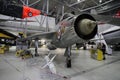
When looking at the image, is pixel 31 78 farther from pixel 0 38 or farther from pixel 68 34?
pixel 0 38

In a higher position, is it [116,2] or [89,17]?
[116,2]

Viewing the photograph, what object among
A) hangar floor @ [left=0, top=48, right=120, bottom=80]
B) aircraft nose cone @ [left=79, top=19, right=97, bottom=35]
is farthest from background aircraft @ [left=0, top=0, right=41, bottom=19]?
aircraft nose cone @ [left=79, top=19, right=97, bottom=35]

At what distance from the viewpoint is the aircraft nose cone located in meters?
3.04

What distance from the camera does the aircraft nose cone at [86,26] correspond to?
304cm

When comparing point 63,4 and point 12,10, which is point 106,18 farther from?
point 63,4

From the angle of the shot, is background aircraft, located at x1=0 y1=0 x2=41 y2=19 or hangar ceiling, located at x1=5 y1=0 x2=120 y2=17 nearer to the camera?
background aircraft, located at x1=0 y1=0 x2=41 y2=19

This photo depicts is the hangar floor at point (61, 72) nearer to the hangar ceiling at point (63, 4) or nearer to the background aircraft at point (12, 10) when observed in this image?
the background aircraft at point (12, 10)

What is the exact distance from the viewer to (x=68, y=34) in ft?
12.1

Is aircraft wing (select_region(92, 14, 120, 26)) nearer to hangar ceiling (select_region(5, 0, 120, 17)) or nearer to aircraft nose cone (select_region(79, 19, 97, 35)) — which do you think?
aircraft nose cone (select_region(79, 19, 97, 35))

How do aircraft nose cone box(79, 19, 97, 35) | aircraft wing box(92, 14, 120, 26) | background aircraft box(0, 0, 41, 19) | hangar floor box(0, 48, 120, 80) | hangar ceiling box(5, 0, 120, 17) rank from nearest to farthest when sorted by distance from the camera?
aircraft nose cone box(79, 19, 97, 35) < hangar floor box(0, 48, 120, 80) < aircraft wing box(92, 14, 120, 26) < background aircraft box(0, 0, 41, 19) < hangar ceiling box(5, 0, 120, 17)

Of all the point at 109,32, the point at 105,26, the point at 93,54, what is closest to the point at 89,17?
the point at 93,54

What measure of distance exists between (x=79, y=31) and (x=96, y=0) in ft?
46.3

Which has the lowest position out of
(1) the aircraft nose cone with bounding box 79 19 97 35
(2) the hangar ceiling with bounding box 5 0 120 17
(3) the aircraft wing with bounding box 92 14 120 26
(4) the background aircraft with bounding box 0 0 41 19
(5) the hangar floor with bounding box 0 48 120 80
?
(5) the hangar floor with bounding box 0 48 120 80

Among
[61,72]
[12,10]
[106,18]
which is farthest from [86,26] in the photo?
[12,10]
